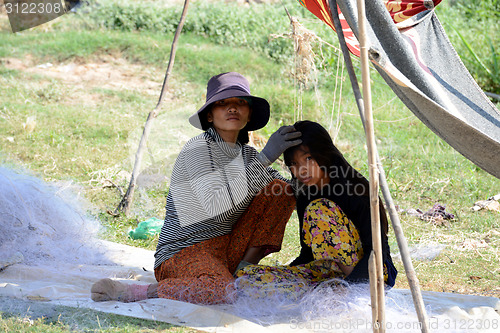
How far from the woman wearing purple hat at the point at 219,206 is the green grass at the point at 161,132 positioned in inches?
26.0

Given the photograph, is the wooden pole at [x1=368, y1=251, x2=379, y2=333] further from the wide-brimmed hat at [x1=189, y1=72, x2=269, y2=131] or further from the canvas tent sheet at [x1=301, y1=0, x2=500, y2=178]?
the wide-brimmed hat at [x1=189, y1=72, x2=269, y2=131]

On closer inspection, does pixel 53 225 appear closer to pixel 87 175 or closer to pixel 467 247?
pixel 87 175

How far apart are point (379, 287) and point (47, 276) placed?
6.52 feet

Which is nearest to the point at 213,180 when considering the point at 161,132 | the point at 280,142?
the point at 280,142

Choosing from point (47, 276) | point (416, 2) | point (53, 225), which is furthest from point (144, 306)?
point (416, 2)

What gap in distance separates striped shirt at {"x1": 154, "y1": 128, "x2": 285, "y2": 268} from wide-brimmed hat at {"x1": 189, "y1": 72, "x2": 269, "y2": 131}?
0.12m

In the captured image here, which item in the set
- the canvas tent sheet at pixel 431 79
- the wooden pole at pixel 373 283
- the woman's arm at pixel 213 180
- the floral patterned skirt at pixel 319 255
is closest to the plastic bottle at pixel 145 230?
the woman's arm at pixel 213 180

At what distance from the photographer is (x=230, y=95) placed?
295cm

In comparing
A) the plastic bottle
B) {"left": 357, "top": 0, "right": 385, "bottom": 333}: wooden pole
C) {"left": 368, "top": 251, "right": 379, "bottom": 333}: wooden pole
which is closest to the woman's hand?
{"left": 357, "top": 0, "right": 385, "bottom": 333}: wooden pole

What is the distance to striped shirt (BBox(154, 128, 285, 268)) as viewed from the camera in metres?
2.87

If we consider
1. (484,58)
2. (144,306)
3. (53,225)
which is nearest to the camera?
(144,306)

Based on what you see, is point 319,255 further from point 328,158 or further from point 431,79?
point 431,79

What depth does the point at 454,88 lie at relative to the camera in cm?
291

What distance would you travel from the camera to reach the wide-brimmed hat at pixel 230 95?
298 cm
